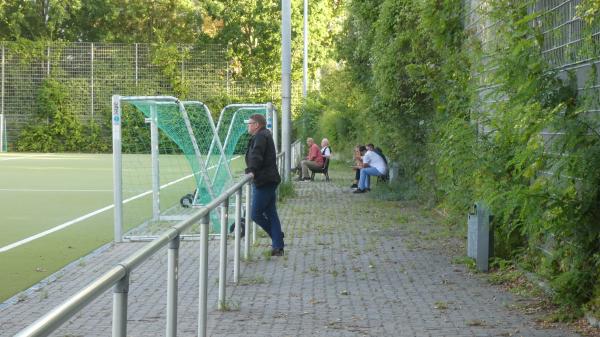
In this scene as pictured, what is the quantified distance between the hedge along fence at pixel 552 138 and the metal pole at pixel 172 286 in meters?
3.45

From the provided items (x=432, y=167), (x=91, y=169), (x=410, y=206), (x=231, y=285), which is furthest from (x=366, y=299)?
(x=91, y=169)

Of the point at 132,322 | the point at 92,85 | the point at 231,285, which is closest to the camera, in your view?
the point at 132,322

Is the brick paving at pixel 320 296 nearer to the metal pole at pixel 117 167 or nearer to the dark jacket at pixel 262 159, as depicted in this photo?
the metal pole at pixel 117 167

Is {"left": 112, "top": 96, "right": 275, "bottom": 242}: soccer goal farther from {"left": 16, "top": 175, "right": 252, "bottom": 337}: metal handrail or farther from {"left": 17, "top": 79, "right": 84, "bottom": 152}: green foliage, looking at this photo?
{"left": 17, "top": 79, "right": 84, "bottom": 152}: green foliage

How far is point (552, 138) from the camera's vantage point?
8.21 meters

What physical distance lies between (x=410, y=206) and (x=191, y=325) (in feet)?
42.4

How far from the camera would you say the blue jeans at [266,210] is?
12.6 m

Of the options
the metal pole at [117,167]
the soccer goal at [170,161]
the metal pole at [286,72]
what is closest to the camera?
the metal pole at [117,167]

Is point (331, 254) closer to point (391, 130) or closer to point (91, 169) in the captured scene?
point (391, 130)

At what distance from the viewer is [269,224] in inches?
504

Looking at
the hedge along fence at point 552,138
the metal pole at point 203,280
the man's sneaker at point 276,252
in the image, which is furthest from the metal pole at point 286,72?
the metal pole at point 203,280

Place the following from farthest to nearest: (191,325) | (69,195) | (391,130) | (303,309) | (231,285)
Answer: (69,195) < (391,130) < (231,285) < (303,309) < (191,325)

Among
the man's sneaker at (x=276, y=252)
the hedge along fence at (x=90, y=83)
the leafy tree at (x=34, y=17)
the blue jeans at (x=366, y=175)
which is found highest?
the leafy tree at (x=34, y=17)

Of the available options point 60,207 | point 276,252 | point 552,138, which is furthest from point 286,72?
point 552,138
